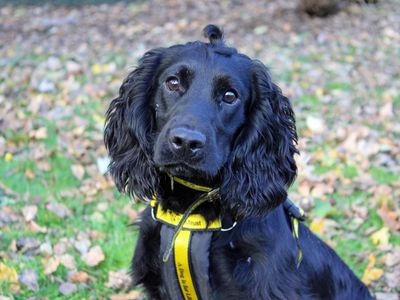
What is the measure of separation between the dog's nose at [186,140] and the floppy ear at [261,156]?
36 centimetres

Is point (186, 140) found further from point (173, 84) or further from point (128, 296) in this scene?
point (128, 296)

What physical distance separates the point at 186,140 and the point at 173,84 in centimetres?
46

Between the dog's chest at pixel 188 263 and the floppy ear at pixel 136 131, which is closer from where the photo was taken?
the dog's chest at pixel 188 263

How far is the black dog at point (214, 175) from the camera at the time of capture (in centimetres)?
278

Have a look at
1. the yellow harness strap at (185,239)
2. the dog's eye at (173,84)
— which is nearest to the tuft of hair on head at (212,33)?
the dog's eye at (173,84)

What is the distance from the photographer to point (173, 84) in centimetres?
291

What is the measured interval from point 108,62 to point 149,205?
596 cm

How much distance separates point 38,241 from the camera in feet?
14.2

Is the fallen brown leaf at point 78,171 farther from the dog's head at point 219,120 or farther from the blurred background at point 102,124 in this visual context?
the dog's head at point 219,120

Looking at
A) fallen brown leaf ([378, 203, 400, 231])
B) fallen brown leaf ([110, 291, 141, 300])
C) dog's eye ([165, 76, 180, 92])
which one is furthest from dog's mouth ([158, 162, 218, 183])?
fallen brown leaf ([378, 203, 400, 231])

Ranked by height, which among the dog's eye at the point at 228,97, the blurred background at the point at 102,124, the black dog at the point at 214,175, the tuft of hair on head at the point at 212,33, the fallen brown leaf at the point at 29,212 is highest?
the tuft of hair on head at the point at 212,33

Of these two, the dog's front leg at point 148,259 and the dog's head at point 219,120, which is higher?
the dog's head at point 219,120

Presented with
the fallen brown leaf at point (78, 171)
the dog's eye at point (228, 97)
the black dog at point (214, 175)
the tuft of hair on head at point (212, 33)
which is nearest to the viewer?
the black dog at point (214, 175)

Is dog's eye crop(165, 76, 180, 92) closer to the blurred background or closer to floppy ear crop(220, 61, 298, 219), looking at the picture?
floppy ear crop(220, 61, 298, 219)
